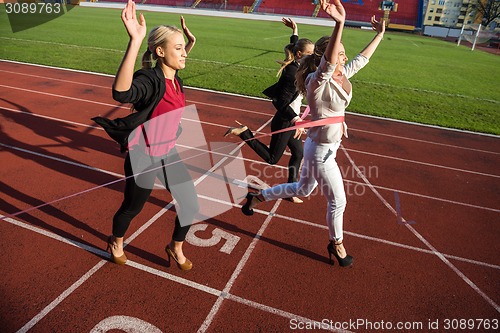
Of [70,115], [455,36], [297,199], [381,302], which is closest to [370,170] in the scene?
[297,199]

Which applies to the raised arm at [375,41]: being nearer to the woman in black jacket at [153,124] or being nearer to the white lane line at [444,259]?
the woman in black jacket at [153,124]

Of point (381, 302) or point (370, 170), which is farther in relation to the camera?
point (370, 170)

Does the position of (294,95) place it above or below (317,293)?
above

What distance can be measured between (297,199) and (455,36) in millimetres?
63475

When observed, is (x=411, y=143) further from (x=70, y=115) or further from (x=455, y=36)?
(x=455, y=36)

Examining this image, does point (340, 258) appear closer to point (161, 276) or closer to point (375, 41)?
point (161, 276)

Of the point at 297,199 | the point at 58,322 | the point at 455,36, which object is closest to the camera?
the point at 58,322

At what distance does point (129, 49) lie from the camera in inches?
90.4

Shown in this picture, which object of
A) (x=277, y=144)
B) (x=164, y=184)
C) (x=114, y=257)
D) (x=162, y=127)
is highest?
(x=162, y=127)

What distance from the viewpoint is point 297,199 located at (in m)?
5.42

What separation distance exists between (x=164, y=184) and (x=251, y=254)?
1.41m

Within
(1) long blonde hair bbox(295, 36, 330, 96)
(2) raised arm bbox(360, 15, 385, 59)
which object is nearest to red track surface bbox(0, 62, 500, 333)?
(1) long blonde hair bbox(295, 36, 330, 96)

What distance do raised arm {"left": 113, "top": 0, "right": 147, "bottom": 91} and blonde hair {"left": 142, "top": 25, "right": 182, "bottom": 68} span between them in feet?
1.81

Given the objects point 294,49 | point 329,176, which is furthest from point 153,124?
point 294,49
